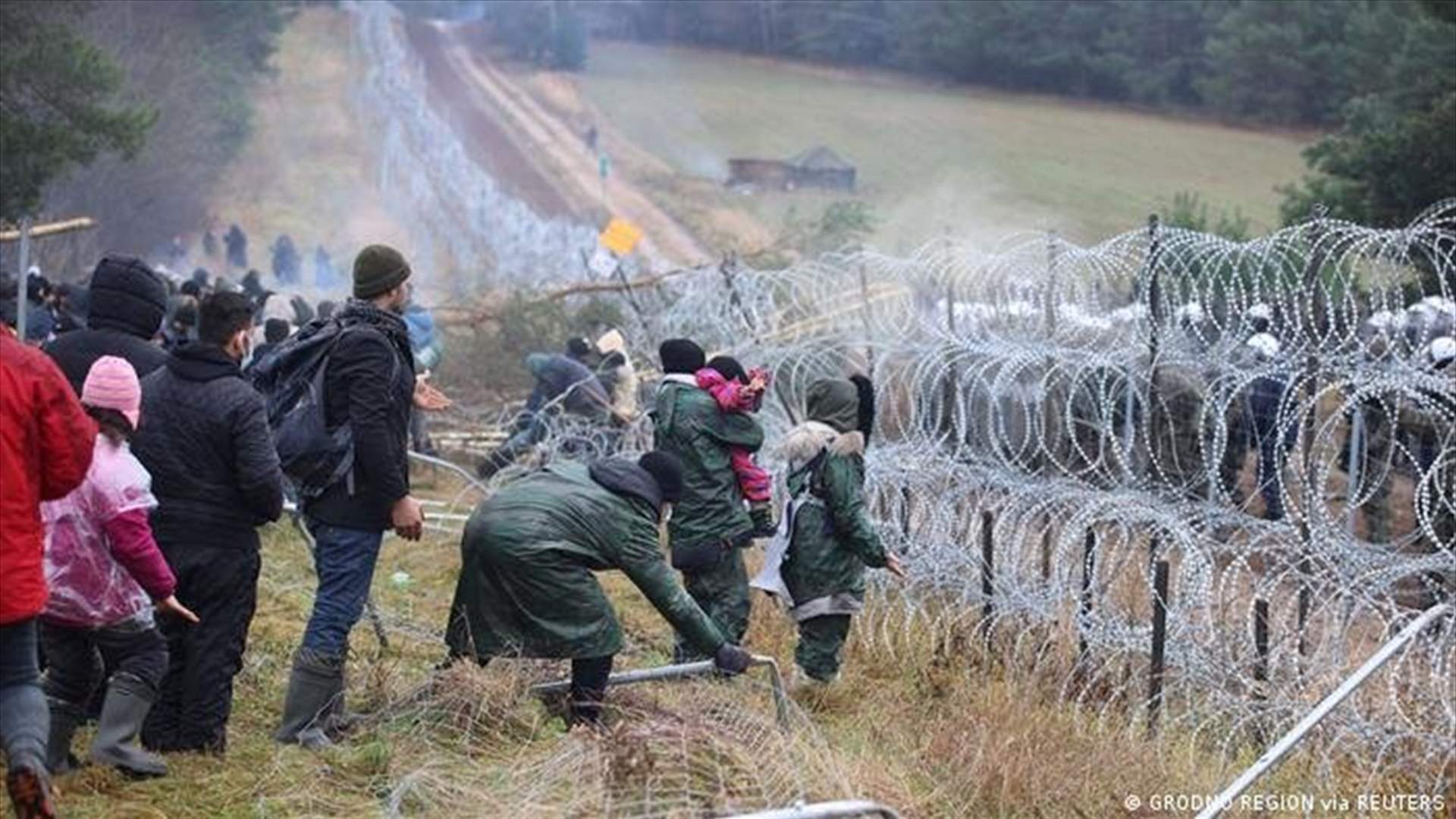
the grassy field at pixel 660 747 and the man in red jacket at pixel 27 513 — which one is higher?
the man in red jacket at pixel 27 513

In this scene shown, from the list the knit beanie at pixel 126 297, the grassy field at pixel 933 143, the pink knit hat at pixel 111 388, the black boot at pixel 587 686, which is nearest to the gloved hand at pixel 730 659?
the black boot at pixel 587 686

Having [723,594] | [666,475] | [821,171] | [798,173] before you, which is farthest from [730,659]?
[798,173]

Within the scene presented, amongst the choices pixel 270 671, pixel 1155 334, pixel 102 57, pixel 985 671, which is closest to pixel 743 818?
pixel 270 671

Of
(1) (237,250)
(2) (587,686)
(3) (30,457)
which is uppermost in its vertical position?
(3) (30,457)

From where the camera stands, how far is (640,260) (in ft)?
84.4

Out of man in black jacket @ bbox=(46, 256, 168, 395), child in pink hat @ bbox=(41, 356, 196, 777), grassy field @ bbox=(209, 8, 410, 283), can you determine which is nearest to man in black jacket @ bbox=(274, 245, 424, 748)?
child in pink hat @ bbox=(41, 356, 196, 777)

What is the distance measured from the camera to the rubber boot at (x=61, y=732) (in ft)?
16.7

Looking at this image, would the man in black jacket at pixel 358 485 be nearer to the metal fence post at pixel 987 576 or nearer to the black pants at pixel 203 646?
the black pants at pixel 203 646

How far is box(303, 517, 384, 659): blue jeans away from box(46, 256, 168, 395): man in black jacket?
3.57 ft

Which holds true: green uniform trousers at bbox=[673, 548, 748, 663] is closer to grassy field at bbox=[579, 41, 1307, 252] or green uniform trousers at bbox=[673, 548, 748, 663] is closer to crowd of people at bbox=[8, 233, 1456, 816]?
crowd of people at bbox=[8, 233, 1456, 816]

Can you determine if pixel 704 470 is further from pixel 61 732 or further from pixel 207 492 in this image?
pixel 61 732

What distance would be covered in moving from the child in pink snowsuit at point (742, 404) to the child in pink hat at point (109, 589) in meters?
2.72

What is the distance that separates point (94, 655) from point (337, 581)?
799 mm

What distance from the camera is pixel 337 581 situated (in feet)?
18.5
